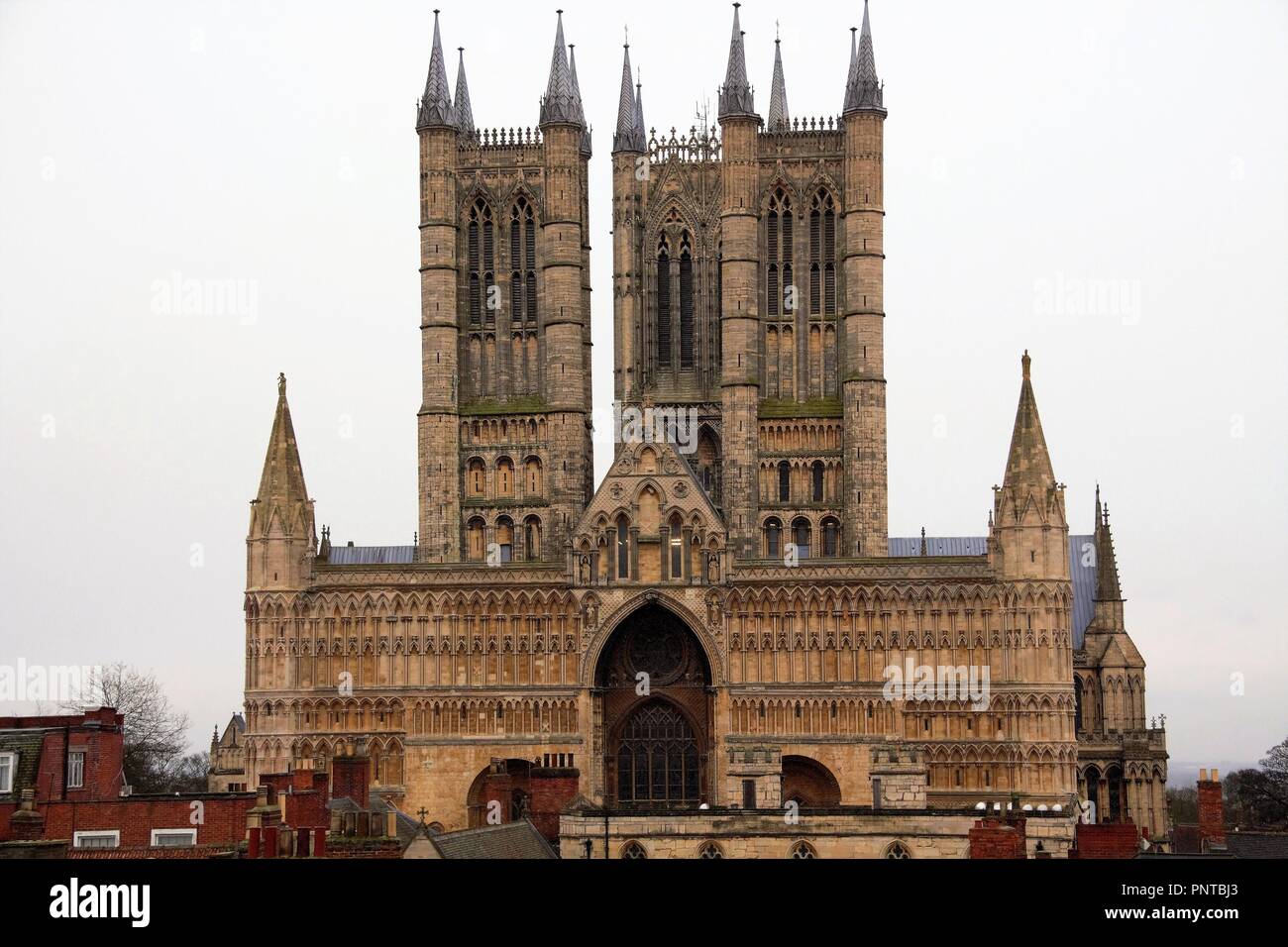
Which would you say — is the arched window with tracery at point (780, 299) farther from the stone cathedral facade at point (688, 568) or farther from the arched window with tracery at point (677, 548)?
the arched window with tracery at point (677, 548)

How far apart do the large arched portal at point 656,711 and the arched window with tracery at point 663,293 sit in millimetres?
18134

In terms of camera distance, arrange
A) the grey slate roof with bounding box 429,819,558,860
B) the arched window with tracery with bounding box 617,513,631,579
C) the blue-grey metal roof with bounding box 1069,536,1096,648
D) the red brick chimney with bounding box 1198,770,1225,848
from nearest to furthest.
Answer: the grey slate roof with bounding box 429,819,558,860 < the red brick chimney with bounding box 1198,770,1225,848 < the arched window with tracery with bounding box 617,513,631,579 < the blue-grey metal roof with bounding box 1069,536,1096,648

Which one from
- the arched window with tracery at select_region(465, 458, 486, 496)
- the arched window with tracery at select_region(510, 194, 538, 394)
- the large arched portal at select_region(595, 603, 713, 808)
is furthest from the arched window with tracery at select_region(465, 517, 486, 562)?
the large arched portal at select_region(595, 603, 713, 808)

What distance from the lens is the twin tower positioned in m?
95.2

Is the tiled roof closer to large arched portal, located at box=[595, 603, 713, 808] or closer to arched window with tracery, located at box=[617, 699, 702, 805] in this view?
large arched portal, located at box=[595, 603, 713, 808]

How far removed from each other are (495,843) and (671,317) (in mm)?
54249

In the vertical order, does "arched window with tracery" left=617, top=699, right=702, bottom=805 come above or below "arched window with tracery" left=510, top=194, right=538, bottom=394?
below

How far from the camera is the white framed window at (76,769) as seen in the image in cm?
5403

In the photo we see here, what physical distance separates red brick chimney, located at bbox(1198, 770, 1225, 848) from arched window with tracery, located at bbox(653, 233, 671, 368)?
46236mm
